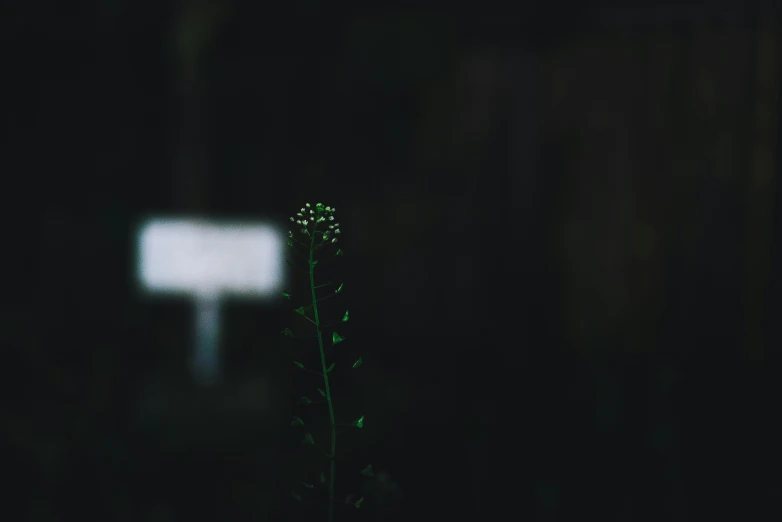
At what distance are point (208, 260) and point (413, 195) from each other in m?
1.54

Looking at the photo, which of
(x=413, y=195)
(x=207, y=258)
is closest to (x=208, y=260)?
(x=207, y=258)

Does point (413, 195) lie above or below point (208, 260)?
above

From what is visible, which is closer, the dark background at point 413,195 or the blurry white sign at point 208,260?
the dark background at point 413,195

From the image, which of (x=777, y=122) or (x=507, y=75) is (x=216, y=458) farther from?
(x=777, y=122)

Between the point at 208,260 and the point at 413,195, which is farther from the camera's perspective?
the point at 413,195

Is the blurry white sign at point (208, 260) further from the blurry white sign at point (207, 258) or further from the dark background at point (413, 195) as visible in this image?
the dark background at point (413, 195)

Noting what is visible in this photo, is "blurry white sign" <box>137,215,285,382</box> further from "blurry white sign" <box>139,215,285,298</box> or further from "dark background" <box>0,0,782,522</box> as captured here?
"dark background" <box>0,0,782,522</box>

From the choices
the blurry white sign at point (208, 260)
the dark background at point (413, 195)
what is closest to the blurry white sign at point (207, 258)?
the blurry white sign at point (208, 260)

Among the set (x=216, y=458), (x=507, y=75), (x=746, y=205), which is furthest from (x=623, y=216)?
(x=216, y=458)

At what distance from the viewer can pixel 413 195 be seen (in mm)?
5789

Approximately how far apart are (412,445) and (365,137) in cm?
303

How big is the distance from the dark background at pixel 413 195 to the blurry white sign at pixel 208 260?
0.56 meters

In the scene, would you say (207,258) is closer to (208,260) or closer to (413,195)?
(208,260)

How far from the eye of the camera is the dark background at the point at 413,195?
15.5ft
